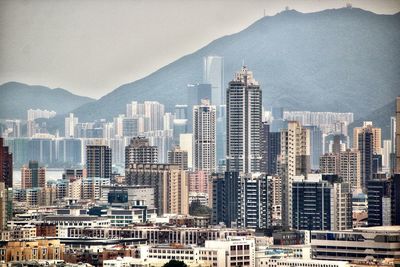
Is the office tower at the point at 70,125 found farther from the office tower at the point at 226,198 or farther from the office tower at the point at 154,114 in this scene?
the office tower at the point at 226,198

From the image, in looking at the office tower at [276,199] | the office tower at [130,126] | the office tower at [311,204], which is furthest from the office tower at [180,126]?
the office tower at [311,204]

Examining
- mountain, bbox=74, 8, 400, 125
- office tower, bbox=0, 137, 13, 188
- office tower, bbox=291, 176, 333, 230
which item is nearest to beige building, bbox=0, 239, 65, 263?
office tower, bbox=291, 176, 333, 230

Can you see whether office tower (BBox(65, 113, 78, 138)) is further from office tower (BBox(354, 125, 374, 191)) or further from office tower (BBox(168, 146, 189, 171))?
office tower (BBox(354, 125, 374, 191))

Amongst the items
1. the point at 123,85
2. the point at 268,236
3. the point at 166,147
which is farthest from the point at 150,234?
the point at 166,147

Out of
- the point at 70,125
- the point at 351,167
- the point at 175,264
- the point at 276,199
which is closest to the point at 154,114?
the point at 70,125

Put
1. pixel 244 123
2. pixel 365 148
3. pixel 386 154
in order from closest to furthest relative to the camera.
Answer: pixel 386 154 < pixel 365 148 < pixel 244 123

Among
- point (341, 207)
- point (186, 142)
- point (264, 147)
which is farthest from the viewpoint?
point (186, 142)

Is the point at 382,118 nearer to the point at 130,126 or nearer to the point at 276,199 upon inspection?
the point at 276,199
